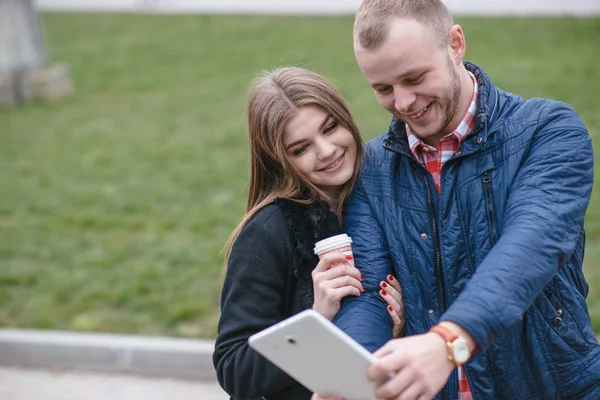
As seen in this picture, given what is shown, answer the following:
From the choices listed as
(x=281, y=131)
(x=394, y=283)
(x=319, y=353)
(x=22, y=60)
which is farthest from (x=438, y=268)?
(x=22, y=60)

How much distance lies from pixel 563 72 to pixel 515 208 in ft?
27.7

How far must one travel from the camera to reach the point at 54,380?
5.24 m

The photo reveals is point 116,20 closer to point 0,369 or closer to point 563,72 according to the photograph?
point 563,72

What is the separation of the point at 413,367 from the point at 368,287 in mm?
598

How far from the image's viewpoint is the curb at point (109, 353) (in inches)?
202

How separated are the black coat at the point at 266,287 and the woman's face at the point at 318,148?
4.8 inches

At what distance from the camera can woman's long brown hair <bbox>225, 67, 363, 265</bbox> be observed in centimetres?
276

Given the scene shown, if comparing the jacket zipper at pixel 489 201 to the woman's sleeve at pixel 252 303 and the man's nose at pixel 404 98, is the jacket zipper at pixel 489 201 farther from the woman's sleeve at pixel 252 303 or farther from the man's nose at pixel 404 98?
the woman's sleeve at pixel 252 303

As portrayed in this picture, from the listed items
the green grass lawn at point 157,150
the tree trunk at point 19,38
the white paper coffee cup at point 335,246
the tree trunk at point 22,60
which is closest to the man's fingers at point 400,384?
the white paper coffee cup at point 335,246

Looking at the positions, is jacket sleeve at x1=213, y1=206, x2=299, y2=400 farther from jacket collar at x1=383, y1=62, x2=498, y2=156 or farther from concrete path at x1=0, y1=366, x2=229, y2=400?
concrete path at x1=0, y1=366, x2=229, y2=400

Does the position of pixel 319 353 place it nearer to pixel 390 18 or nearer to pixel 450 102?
pixel 450 102

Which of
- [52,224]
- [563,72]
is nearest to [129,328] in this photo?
[52,224]

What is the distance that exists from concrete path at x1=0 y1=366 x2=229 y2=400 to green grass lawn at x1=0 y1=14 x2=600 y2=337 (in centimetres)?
38

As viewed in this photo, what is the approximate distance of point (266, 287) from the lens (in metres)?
2.62
